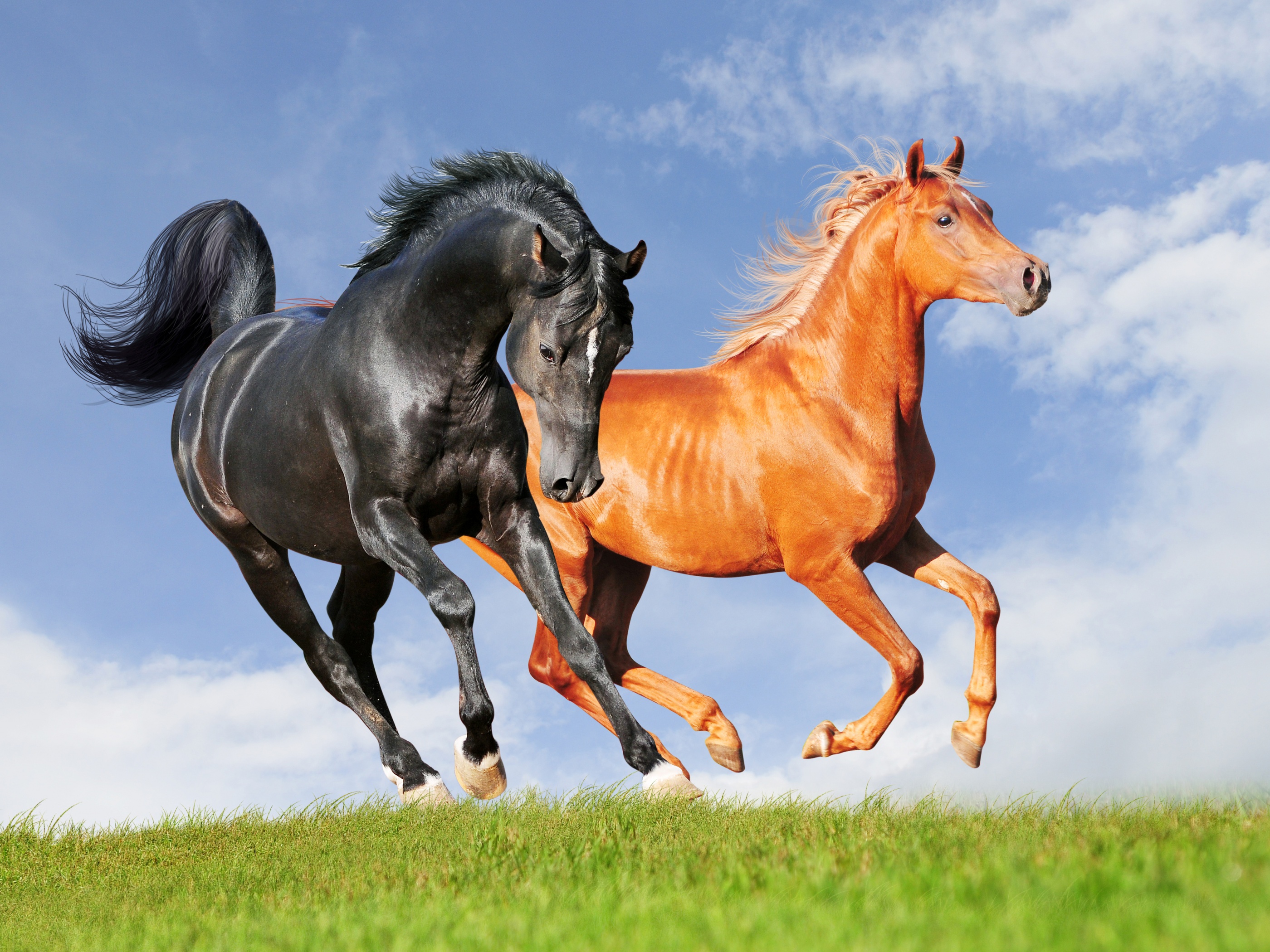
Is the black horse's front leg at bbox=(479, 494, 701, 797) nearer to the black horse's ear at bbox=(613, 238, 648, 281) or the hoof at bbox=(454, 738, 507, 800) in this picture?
the hoof at bbox=(454, 738, 507, 800)

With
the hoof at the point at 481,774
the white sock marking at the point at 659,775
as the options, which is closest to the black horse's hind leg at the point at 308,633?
the hoof at the point at 481,774

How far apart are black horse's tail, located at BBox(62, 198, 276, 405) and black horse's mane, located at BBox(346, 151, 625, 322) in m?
2.23

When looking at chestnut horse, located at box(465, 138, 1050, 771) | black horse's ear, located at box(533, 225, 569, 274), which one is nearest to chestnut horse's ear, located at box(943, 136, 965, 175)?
chestnut horse, located at box(465, 138, 1050, 771)

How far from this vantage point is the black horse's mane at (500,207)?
160 inches

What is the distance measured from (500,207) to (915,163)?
2627mm

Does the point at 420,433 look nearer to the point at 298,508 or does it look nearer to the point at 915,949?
the point at 298,508

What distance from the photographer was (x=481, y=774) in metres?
4.64

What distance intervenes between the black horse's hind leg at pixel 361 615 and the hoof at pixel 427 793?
857mm

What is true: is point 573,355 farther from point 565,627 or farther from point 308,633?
point 308,633

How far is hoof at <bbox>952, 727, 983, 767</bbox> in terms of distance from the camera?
5.87m

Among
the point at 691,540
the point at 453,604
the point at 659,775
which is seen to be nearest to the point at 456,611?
the point at 453,604

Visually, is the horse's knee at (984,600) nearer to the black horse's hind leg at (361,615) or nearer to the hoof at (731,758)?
the hoof at (731,758)

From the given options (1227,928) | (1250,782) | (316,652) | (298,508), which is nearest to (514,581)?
(316,652)

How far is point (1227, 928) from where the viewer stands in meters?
2.13
